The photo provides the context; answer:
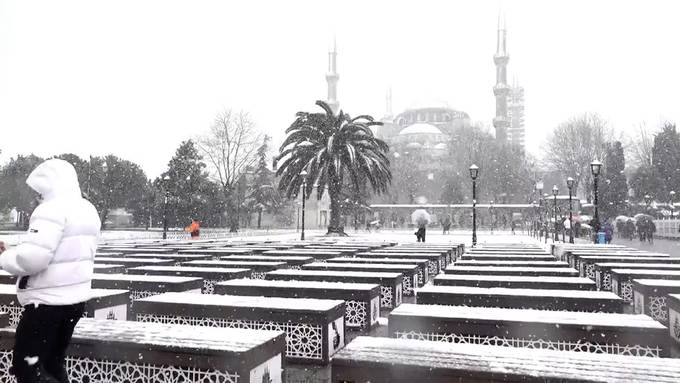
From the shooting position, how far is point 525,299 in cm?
670

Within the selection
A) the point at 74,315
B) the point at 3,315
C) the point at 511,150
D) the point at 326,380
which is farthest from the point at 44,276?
the point at 511,150

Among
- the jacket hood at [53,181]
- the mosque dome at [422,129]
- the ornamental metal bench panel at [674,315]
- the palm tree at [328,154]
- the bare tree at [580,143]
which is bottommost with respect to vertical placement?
the ornamental metal bench panel at [674,315]

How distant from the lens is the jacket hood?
3.41 m

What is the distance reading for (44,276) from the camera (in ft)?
10.7

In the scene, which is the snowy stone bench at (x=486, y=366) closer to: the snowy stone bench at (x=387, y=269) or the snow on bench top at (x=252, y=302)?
the snow on bench top at (x=252, y=302)

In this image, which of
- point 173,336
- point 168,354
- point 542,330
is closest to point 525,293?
point 542,330

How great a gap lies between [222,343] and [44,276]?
133 centimetres

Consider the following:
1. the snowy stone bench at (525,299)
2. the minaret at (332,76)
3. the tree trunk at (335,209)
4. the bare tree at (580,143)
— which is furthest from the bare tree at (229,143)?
the snowy stone bench at (525,299)

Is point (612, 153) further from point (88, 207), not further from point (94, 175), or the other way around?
point (88, 207)

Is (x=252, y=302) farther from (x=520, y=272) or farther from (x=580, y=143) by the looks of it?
(x=580, y=143)

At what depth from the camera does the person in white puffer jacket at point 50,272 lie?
320 cm

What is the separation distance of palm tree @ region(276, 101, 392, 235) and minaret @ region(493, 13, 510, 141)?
60.0 metres

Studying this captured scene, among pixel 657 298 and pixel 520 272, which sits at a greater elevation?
pixel 520 272

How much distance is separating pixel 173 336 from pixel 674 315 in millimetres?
6398
